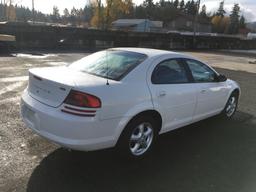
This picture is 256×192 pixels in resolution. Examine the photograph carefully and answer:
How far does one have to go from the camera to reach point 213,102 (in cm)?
571

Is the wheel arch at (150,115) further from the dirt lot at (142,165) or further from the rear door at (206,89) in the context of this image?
the rear door at (206,89)

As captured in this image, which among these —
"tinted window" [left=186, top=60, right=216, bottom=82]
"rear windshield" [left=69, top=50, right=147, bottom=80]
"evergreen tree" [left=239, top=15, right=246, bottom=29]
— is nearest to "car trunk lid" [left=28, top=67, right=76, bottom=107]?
"rear windshield" [left=69, top=50, right=147, bottom=80]

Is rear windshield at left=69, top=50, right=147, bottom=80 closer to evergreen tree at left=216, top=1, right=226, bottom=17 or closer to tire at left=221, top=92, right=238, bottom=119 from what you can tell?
tire at left=221, top=92, right=238, bottom=119

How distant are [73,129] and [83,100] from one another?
36cm

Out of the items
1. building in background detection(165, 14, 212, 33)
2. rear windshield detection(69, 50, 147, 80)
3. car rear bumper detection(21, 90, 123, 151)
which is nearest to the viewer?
car rear bumper detection(21, 90, 123, 151)

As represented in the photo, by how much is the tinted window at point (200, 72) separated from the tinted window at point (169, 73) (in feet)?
0.94

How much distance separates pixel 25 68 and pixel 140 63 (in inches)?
347

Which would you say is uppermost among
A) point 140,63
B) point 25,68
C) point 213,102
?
point 140,63

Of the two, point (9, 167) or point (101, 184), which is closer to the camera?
point (101, 184)

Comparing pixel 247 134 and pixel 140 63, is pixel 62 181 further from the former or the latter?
pixel 247 134

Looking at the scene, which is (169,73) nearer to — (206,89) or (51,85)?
(206,89)

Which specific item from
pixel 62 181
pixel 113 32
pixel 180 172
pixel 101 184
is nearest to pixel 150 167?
pixel 180 172

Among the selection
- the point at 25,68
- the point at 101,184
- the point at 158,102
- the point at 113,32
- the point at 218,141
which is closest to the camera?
the point at 101,184

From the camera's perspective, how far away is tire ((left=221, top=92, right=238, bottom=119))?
251 inches
